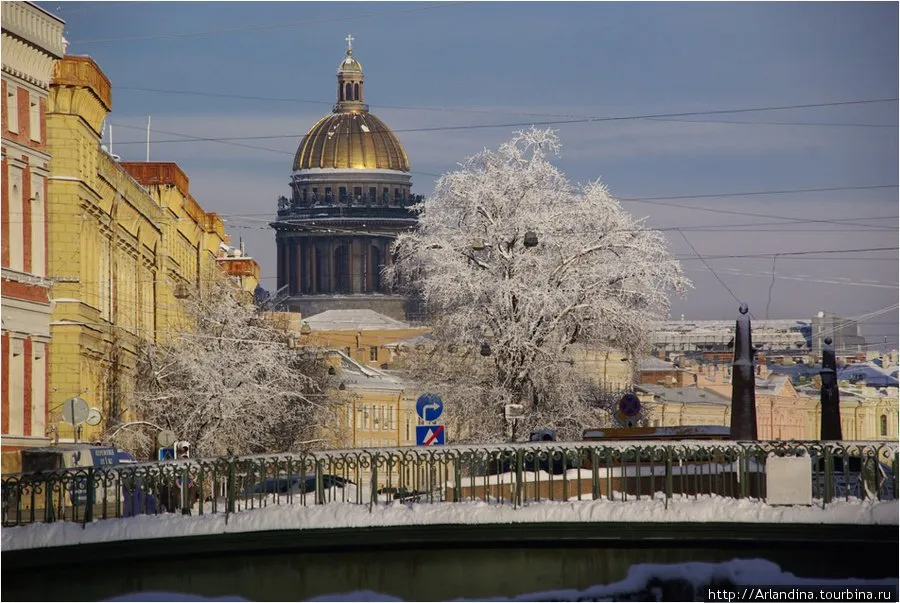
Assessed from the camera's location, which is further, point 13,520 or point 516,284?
point 516,284

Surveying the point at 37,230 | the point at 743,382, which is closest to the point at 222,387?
the point at 37,230

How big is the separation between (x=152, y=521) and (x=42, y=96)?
21.9 metres

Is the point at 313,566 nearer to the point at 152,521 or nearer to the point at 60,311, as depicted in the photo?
the point at 152,521

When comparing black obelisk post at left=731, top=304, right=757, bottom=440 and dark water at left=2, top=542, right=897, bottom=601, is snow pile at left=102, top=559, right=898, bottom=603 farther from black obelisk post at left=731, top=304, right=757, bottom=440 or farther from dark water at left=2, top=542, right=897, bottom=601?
black obelisk post at left=731, top=304, right=757, bottom=440

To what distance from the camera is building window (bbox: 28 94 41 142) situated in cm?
5006

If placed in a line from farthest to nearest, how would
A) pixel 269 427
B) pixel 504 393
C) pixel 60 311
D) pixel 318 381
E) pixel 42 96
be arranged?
pixel 318 381
pixel 269 427
pixel 504 393
pixel 60 311
pixel 42 96

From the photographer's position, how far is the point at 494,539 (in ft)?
105

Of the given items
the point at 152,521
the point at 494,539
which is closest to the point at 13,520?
the point at 152,521

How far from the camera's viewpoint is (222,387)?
71.8 m

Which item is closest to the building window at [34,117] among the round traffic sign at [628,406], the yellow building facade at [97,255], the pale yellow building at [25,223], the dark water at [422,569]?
the pale yellow building at [25,223]

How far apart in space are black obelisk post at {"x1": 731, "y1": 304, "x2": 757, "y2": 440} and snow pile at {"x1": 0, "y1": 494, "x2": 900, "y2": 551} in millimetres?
4628

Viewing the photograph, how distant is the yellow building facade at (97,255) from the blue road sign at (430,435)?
16187 millimetres

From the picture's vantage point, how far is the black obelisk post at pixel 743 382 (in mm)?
36688

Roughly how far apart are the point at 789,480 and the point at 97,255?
31364 millimetres
